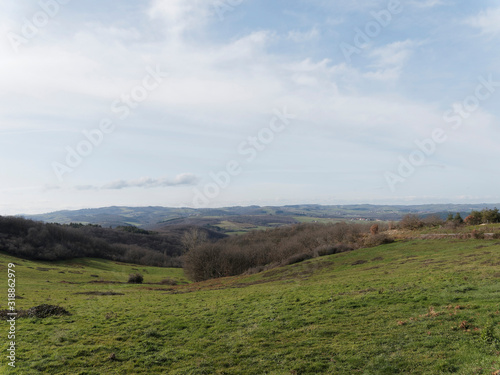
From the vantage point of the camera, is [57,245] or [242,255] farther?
[57,245]

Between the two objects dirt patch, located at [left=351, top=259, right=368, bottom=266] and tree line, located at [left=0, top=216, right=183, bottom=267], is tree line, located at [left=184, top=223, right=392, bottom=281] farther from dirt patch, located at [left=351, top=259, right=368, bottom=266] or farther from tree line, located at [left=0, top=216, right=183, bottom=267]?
tree line, located at [left=0, top=216, right=183, bottom=267]

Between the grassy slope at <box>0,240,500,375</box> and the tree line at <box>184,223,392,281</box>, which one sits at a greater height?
the grassy slope at <box>0,240,500,375</box>

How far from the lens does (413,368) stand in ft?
31.2

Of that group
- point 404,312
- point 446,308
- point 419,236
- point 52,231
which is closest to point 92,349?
point 404,312

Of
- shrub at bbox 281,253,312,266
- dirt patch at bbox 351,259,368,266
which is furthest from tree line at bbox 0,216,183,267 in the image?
dirt patch at bbox 351,259,368,266

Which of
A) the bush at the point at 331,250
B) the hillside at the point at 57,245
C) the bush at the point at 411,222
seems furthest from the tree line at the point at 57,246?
the bush at the point at 411,222

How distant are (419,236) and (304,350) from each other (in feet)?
139

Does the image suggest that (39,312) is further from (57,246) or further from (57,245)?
(57,245)

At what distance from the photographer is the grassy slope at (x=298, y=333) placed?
10.6 m

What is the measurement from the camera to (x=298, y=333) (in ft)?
46.4

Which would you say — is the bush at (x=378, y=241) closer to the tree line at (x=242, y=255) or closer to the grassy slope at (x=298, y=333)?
the tree line at (x=242, y=255)

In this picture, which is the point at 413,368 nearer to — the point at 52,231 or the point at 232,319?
the point at 232,319

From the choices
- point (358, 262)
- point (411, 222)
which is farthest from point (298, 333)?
point (411, 222)

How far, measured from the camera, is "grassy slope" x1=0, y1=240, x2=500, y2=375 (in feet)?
34.8
